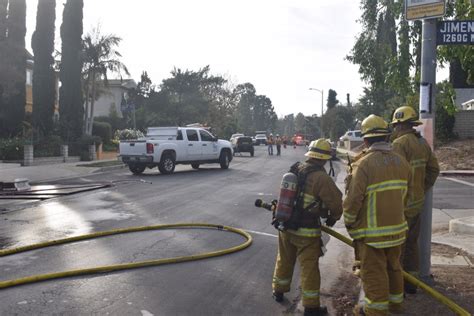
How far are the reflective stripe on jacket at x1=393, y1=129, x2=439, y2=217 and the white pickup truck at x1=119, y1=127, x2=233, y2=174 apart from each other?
15.8m

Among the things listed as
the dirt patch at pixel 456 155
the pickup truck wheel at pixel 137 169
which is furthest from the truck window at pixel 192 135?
the dirt patch at pixel 456 155

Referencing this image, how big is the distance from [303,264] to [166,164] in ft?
55.1

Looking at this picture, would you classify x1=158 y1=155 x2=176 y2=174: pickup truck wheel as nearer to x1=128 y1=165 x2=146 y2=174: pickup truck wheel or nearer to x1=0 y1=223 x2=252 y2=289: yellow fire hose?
x1=128 y1=165 x2=146 y2=174: pickup truck wheel

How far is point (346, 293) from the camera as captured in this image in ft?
19.0

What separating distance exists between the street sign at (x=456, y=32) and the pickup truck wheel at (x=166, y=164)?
16078 millimetres

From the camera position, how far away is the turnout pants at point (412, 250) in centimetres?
577

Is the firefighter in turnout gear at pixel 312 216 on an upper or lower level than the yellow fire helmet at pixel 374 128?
lower

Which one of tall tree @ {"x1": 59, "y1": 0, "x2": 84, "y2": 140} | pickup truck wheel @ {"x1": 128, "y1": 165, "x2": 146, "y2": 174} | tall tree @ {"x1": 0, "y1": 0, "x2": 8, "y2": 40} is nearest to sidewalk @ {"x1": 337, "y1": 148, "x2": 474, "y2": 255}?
pickup truck wheel @ {"x1": 128, "y1": 165, "x2": 146, "y2": 174}

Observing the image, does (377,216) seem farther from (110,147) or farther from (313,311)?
(110,147)

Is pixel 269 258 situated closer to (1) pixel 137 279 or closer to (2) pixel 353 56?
(1) pixel 137 279

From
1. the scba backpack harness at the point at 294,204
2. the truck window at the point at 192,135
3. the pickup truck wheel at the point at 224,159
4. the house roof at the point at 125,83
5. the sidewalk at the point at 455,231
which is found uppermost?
the house roof at the point at 125,83

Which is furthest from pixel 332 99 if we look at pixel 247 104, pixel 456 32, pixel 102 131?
pixel 456 32

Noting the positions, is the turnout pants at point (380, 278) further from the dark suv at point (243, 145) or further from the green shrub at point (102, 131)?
the green shrub at point (102, 131)

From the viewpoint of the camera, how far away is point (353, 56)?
26.1m
